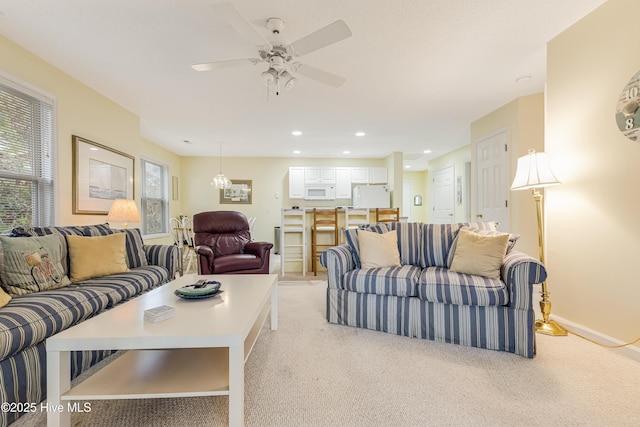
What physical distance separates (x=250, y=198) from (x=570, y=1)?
6.33 meters

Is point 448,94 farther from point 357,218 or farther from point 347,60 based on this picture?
point 357,218

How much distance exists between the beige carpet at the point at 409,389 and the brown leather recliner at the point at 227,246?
146 centimetres

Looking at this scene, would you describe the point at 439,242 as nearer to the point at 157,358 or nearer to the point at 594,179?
the point at 594,179

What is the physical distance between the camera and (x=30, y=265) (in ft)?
6.24

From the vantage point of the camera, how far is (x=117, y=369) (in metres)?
1.37

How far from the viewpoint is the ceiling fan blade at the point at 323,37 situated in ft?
5.66

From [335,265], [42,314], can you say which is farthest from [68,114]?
[335,265]

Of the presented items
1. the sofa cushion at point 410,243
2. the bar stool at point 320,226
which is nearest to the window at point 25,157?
the bar stool at point 320,226

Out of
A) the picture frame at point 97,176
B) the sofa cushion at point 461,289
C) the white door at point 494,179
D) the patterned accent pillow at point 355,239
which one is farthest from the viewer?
the white door at point 494,179

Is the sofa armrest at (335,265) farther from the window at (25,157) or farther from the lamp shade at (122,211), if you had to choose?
the window at (25,157)

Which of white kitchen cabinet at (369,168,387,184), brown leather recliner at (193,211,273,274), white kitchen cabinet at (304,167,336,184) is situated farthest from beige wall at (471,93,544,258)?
white kitchen cabinet at (304,167,336,184)

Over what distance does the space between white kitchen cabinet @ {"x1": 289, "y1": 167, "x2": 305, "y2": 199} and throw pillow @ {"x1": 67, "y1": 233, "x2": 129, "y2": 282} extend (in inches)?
182

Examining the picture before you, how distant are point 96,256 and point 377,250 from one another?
2349 millimetres

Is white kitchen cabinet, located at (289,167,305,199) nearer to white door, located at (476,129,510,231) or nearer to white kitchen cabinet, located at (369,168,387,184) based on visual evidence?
white kitchen cabinet, located at (369,168,387,184)
